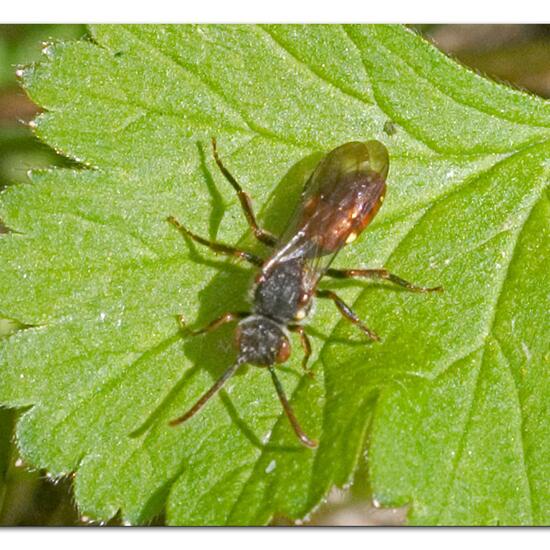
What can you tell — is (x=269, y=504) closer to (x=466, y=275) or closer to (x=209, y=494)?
(x=209, y=494)

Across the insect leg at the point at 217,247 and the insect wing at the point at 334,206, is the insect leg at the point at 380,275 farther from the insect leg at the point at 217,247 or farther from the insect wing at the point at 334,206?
the insect leg at the point at 217,247

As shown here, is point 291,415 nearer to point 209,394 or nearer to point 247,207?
point 209,394

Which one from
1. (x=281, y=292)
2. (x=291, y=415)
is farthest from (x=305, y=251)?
(x=291, y=415)

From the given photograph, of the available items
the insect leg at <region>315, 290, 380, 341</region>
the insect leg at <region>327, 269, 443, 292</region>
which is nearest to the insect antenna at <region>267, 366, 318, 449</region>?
the insect leg at <region>315, 290, 380, 341</region>

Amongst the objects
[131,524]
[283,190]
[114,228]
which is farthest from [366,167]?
[131,524]

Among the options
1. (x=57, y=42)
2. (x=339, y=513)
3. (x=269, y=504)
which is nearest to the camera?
(x=269, y=504)

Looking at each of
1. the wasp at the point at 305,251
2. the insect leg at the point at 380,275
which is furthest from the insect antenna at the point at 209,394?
the insect leg at the point at 380,275

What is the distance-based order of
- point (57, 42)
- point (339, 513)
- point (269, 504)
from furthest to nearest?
point (339, 513)
point (57, 42)
point (269, 504)
